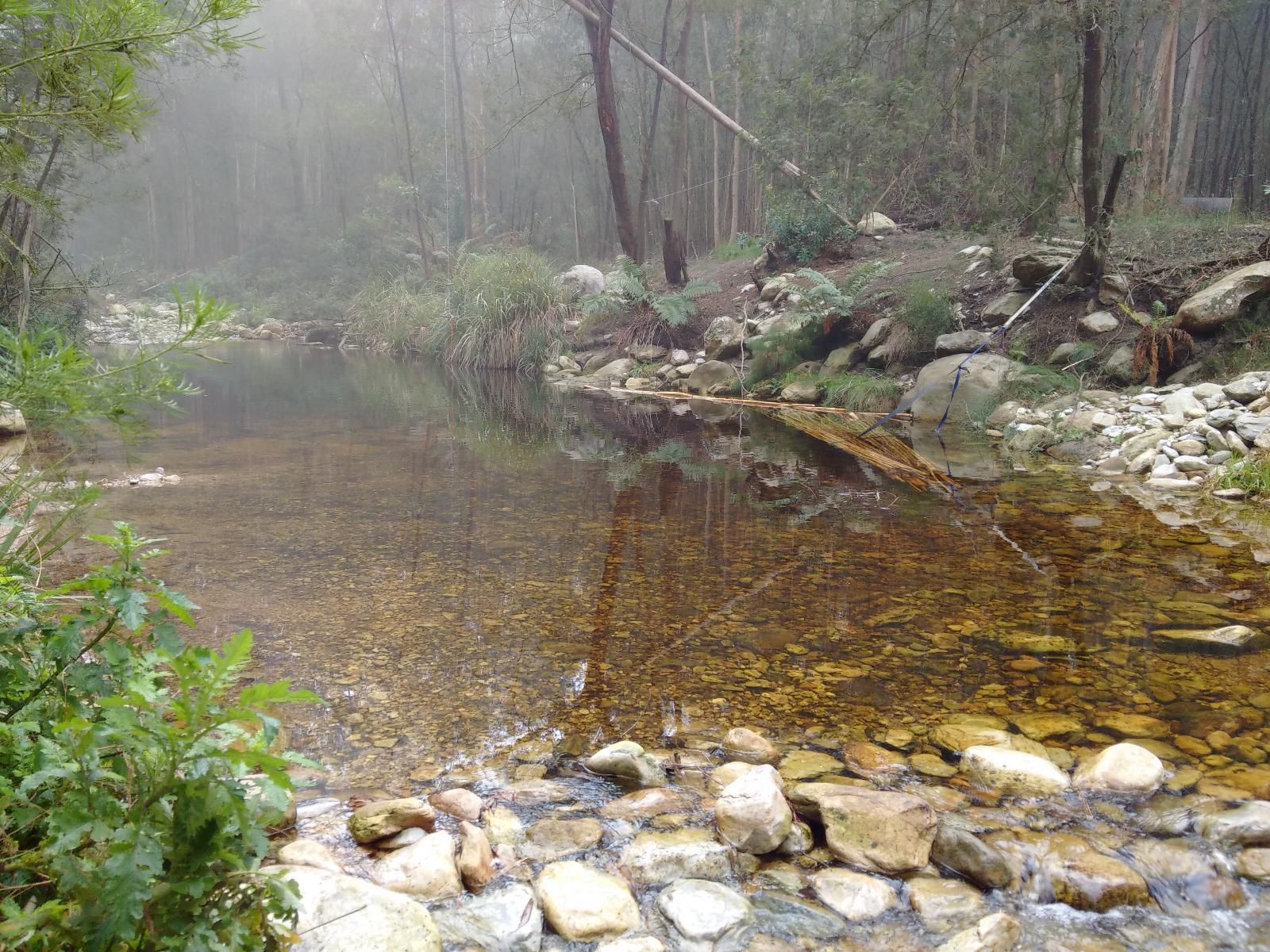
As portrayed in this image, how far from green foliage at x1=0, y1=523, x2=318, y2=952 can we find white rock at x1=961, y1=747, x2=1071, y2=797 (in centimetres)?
159

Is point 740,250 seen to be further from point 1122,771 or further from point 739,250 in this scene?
point 1122,771

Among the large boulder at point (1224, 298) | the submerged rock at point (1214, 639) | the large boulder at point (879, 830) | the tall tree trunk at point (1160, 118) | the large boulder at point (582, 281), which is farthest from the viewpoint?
the large boulder at point (582, 281)

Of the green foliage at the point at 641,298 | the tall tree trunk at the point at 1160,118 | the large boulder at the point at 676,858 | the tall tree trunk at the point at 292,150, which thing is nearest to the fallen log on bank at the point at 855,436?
the green foliage at the point at 641,298

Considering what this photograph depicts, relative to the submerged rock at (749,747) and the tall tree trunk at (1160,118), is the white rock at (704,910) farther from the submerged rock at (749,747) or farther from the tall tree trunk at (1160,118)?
the tall tree trunk at (1160,118)

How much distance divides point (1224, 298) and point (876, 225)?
5.76m

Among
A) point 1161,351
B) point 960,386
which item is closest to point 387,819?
point 960,386

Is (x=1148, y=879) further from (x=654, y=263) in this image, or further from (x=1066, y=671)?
(x=654, y=263)

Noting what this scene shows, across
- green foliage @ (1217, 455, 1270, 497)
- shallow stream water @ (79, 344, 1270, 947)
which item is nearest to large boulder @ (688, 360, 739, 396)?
shallow stream water @ (79, 344, 1270, 947)

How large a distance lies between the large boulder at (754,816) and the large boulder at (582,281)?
12.3m

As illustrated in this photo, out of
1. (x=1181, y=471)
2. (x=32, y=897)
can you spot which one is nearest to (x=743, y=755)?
(x=32, y=897)

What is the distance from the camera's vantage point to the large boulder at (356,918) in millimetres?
1396

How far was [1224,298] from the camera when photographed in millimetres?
6398

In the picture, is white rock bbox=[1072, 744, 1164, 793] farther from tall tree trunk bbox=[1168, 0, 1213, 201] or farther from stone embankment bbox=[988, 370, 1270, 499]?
tall tree trunk bbox=[1168, 0, 1213, 201]

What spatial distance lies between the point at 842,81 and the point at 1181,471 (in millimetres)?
5747
